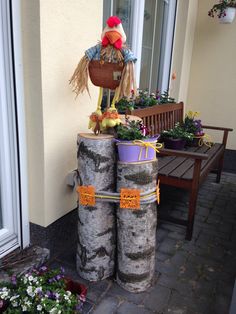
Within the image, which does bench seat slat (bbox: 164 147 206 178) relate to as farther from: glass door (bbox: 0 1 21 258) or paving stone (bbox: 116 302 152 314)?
glass door (bbox: 0 1 21 258)

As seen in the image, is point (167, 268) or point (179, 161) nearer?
point (167, 268)

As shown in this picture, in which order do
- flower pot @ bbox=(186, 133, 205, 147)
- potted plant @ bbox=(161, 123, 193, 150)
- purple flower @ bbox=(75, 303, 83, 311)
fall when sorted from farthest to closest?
flower pot @ bbox=(186, 133, 205, 147), potted plant @ bbox=(161, 123, 193, 150), purple flower @ bbox=(75, 303, 83, 311)

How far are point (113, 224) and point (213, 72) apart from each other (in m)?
3.60

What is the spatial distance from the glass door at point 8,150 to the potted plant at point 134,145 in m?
0.67

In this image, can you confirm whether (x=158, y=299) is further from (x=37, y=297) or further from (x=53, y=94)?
(x=53, y=94)

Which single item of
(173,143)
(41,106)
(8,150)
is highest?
(41,106)

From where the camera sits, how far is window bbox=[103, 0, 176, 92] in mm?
3182

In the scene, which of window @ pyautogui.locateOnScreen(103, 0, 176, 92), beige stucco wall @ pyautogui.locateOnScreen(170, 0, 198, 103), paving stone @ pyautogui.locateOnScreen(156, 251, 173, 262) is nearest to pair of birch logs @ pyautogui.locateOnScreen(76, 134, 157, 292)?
paving stone @ pyautogui.locateOnScreen(156, 251, 173, 262)

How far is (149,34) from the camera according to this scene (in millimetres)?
3844

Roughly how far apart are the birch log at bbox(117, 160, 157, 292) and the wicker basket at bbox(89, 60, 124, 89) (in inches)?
22.1

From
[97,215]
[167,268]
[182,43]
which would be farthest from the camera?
[182,43]

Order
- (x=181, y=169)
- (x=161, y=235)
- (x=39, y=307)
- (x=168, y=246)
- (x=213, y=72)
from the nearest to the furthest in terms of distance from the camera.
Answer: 1. (x=39, y=307)
2. (x=168, y=246)
3. (x=161, y=235)
4. (x=181, y=169)
5. (x=213, y=72)

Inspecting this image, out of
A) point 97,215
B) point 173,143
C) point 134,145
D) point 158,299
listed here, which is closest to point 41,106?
point 134,145

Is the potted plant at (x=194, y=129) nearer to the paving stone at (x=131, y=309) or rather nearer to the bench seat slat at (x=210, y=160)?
the bench seat slat at (x=210, y=160)
